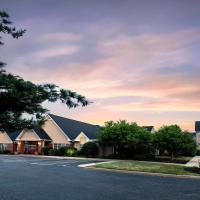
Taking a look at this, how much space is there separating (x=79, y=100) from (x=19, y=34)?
2.08 m

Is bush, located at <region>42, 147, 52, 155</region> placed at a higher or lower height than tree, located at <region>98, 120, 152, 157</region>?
lower

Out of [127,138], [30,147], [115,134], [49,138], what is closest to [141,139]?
[127,138]

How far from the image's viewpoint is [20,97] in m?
6.95

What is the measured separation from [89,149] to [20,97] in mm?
48049

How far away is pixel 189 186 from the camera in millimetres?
20969

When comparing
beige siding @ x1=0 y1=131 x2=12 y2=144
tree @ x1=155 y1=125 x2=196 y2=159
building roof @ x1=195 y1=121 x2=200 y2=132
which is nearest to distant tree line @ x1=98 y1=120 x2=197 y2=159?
tree @ x1=155 y1=125 x2=196 y2=159

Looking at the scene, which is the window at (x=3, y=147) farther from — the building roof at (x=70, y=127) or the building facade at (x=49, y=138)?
the building roof at (x=70, y=127)

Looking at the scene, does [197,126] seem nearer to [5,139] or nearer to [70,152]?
[70,152]

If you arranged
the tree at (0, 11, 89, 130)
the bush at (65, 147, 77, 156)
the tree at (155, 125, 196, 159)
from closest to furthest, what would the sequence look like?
the tree at (0, 11, 89, 130)
the tree at (155, 125, 196, 159)
the bush at (65, 147, 77, 156)

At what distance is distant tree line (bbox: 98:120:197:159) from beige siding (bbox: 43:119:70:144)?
11250 mm

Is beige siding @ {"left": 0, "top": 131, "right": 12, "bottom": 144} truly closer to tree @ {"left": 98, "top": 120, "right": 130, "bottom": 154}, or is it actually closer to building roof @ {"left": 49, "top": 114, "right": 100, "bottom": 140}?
building roof @ {"left": 49, "top": 114, "right": 100, "bottom": 140}

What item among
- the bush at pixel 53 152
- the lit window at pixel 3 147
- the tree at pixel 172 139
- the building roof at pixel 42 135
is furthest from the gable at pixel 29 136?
the tree at pixel 172 139

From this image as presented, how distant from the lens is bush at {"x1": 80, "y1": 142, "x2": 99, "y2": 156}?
178 feet

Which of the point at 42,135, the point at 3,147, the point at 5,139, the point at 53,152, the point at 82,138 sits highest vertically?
the point at 42,135
